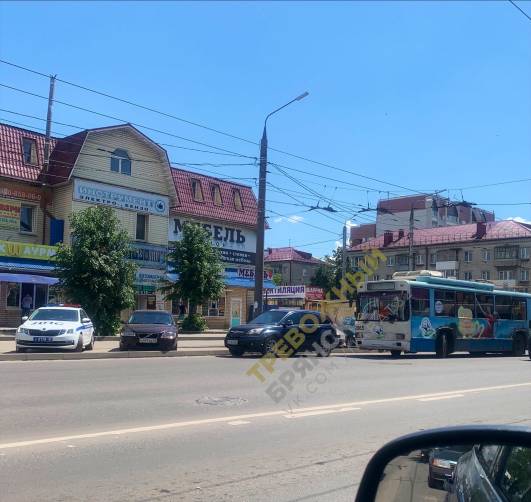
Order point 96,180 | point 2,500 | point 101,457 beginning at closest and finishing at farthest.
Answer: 1. point 2,500
2. point 101,457
3. point 96,180

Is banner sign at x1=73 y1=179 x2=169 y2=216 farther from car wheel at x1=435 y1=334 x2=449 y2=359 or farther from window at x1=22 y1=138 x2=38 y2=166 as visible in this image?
car wheel at x1=435 y1=334 x2=449 y2=359

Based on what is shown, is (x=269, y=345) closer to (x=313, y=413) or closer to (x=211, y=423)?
(x=313, y=413)

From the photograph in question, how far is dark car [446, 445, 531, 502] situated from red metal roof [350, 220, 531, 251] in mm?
70015

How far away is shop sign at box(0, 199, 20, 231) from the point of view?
103 feet

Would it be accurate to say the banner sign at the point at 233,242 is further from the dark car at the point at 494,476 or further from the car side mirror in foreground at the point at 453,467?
the dark car at the point at 494,476

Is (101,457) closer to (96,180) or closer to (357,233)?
(96,180)

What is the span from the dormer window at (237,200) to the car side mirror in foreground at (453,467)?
40198 mm

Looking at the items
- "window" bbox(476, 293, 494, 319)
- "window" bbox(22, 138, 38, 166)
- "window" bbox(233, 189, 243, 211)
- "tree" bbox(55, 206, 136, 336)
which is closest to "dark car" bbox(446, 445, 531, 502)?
"tree" bbox(55, 206, 136, 336)

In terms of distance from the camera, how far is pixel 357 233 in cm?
9556

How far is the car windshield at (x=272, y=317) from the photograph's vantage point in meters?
20.5

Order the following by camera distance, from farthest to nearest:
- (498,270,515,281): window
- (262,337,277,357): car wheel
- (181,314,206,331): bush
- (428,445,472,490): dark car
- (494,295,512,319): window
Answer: (498,270,515,281): window, (181,314,206,331): bush, (494,295,512,319): window, (262,337,277,357): car wheel, (428,445,472,490): dark car

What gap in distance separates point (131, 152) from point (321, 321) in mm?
18283

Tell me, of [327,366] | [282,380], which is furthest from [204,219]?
[282,380]

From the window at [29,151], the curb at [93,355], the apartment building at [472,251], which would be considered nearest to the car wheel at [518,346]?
the curb at [93,355]
